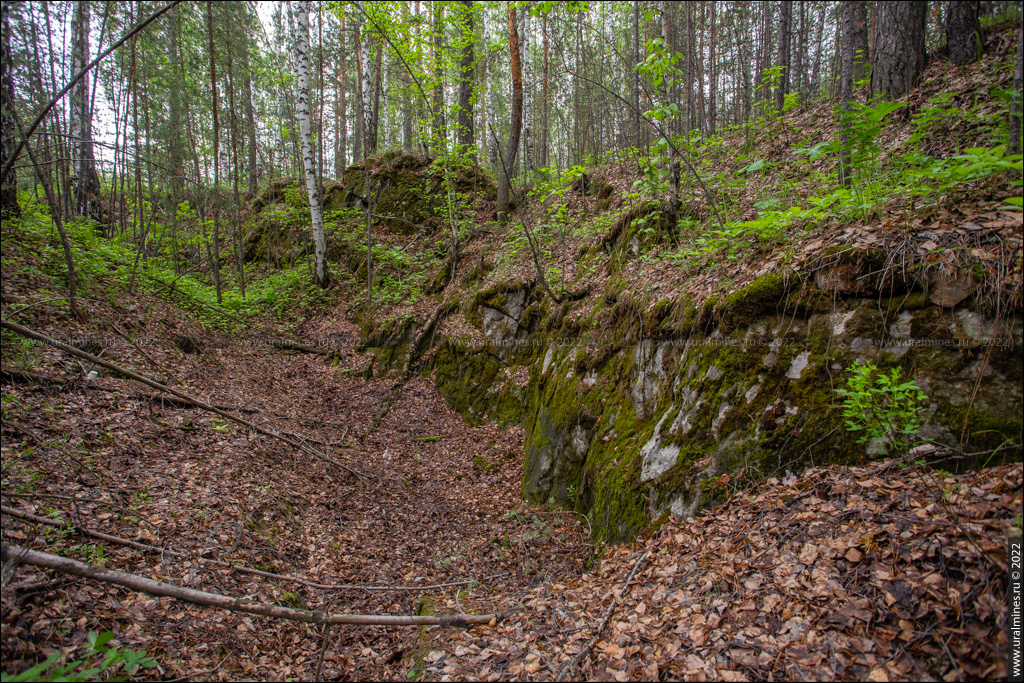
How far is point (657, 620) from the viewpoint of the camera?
9.74 feet

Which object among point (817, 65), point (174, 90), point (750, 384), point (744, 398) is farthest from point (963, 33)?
point (174, 90)

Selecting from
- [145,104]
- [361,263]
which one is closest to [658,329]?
[361,263]

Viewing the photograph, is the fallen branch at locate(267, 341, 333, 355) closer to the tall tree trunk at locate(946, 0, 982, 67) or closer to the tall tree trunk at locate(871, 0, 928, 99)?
the tall tree trunk at locate(871, 0, 928, 99)

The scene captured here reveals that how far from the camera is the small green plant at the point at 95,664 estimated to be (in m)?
2.07

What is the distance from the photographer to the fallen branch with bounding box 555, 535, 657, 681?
2893 millimetres

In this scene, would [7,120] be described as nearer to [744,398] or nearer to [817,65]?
[744,398]

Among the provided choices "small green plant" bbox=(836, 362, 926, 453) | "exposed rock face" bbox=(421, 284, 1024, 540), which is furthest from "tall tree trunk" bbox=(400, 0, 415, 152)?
"small green plant" bbox=(836, 362, 926, 453)

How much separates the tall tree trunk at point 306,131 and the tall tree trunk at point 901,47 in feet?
43.6

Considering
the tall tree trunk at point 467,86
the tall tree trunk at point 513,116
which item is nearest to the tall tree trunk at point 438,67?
the tall tree trunk at point 467,86

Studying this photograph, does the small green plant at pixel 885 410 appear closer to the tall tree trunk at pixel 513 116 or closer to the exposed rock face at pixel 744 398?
the exposed rock face at pixel 744 398

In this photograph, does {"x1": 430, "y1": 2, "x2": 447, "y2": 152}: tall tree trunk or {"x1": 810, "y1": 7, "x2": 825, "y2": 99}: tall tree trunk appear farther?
{"x1": 810, "y1": 7, "x2": 825, "y2": 99}: tall tree trunk

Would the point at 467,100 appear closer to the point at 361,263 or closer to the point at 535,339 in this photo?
the point at 361,263

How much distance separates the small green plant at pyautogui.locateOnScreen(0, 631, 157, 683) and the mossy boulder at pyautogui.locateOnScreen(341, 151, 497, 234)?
1297 cm

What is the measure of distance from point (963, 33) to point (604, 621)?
32.7 ft
